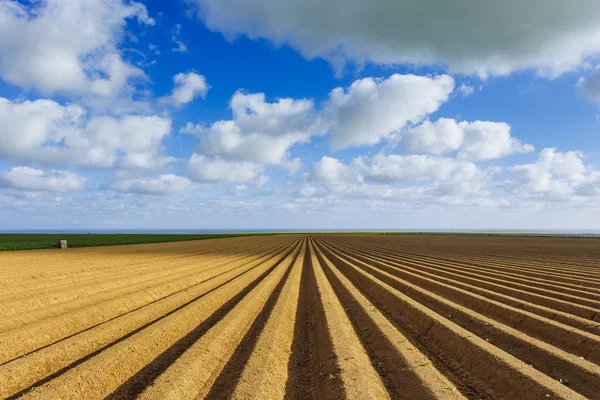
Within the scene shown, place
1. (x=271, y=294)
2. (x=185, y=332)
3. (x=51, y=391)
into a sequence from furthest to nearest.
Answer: (x=271, y=294) → (x=185, y=332) → (x=51, y=391)

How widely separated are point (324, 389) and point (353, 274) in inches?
426

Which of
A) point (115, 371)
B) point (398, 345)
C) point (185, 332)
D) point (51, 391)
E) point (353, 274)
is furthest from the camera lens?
point (353, 274)

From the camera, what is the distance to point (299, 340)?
6.86 metres

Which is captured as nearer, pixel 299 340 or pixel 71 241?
pixel 299 340

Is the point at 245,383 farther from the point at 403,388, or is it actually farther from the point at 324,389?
the point at 403,388

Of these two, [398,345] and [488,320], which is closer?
[398,345]

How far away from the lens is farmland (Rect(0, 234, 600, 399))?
4.70 metres

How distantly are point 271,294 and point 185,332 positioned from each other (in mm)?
4030

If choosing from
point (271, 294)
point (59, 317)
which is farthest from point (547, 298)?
point (59, 317)

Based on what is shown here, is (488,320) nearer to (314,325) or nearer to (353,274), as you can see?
(314,325)

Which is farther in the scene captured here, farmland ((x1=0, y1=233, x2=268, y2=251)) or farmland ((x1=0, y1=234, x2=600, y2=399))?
farmland ((x1=0, y1=233, x2=268, y2=251))

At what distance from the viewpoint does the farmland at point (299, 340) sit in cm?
470

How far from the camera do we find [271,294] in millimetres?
10883

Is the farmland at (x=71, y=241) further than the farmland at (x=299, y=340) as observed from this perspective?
Yes
